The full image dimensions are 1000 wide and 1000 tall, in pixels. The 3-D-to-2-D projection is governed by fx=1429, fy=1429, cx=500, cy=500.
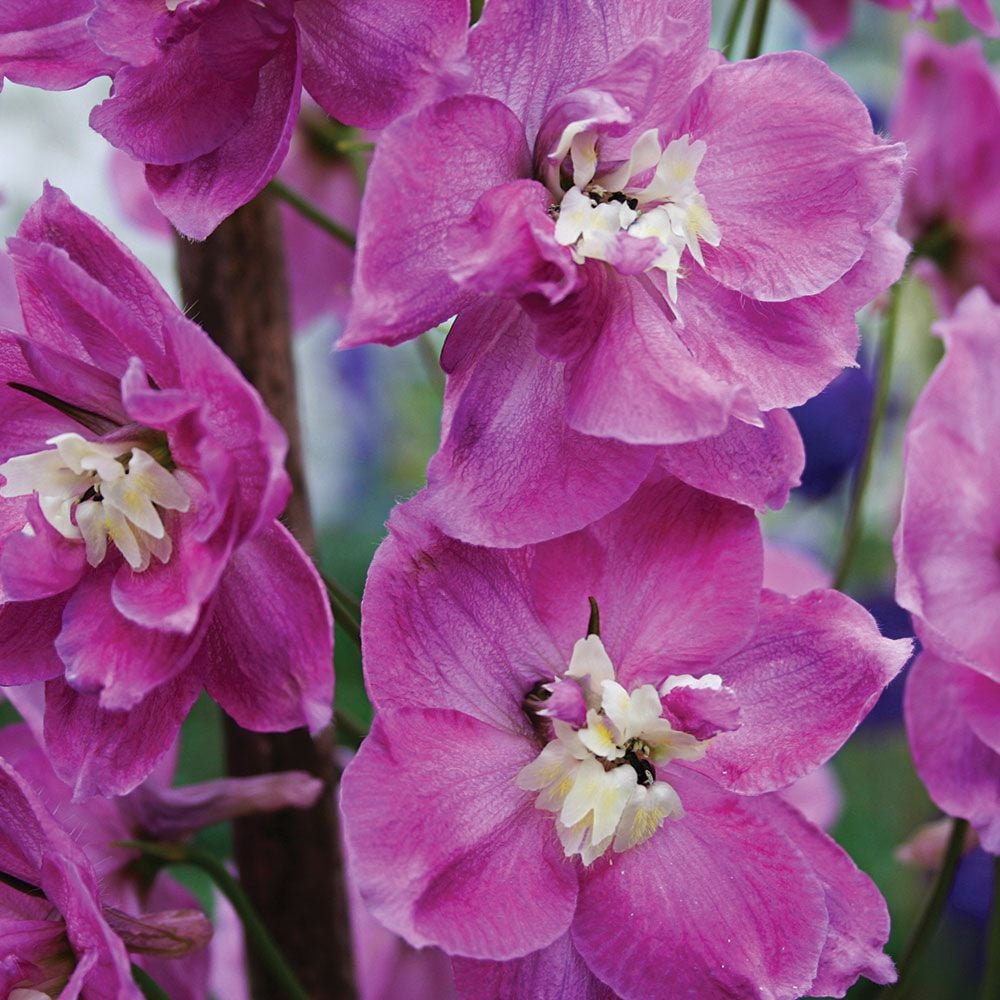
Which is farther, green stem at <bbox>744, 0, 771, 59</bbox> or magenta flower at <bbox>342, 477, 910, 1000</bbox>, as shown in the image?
green stem at <bbox>744, 0, 771, 59</bbox>

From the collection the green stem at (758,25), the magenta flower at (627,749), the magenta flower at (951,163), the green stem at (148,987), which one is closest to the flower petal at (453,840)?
the magenta flower at (627,749)

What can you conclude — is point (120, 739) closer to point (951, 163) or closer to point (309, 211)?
point (309, 211)

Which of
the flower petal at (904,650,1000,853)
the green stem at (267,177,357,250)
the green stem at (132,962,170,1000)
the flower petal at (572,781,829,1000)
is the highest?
the green stem at (267,177,357,250)

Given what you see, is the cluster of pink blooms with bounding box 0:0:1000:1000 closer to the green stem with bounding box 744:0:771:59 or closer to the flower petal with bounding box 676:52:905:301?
the flower petal with bounding box 676:52:905:301

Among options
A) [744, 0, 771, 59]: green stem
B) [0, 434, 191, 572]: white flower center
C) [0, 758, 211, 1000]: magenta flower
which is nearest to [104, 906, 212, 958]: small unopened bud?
[0, 758, 211, 1000]: magenta flower

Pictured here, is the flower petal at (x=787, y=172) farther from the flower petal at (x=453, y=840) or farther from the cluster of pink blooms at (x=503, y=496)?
the flower petal at (x=453, y=840)

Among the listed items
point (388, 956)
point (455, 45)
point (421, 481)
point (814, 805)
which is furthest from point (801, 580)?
point (421, 481)

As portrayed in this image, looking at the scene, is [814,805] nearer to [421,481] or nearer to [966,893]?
[966,893]
